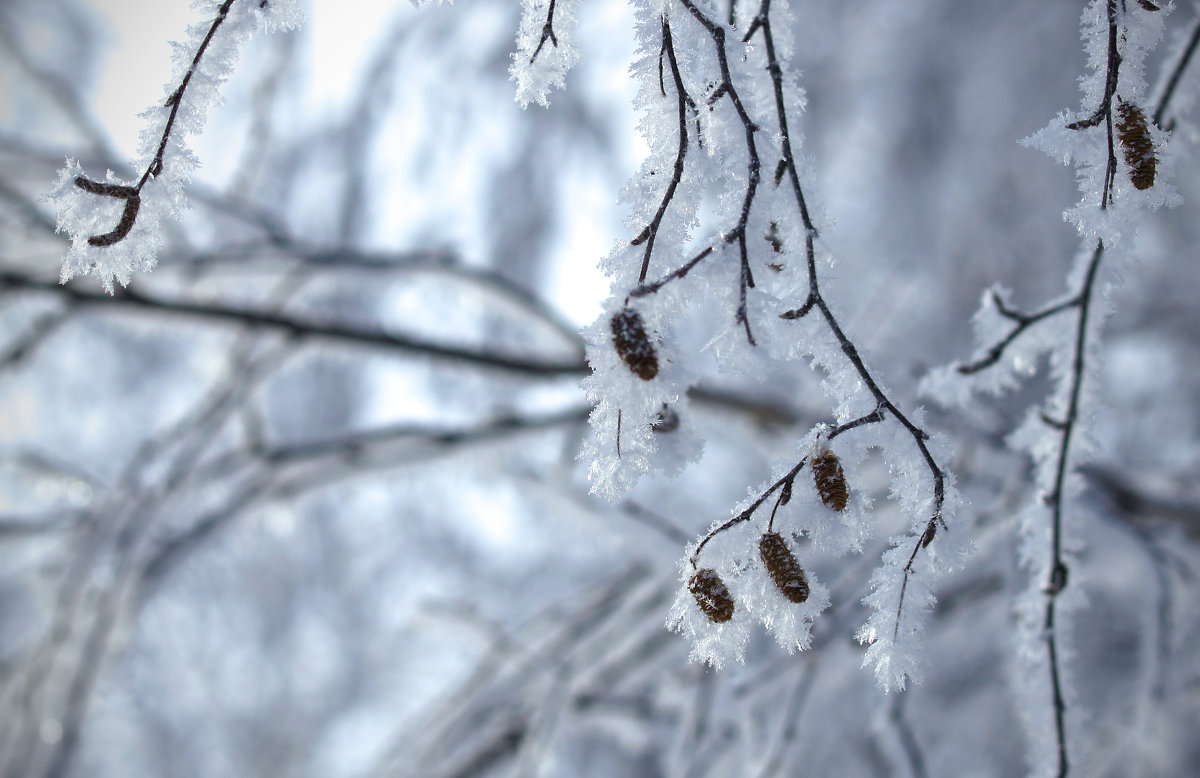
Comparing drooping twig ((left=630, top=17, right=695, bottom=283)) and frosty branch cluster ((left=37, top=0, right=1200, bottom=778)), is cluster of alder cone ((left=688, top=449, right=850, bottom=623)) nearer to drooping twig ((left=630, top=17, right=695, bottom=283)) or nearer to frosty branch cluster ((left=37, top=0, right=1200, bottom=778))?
frosty branch cluster ((left=37, top=0, right=1200, bottom=778))

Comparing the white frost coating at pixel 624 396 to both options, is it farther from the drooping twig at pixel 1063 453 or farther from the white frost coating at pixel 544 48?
the drooping twig at pixel 1063 453

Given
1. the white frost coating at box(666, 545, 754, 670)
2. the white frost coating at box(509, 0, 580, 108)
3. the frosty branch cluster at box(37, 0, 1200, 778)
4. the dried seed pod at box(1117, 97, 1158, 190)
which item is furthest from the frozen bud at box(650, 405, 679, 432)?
the dried seed pod at box(1117, 97, 1158, 190)

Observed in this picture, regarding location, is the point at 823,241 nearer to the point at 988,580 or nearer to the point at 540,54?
the point at 540,54

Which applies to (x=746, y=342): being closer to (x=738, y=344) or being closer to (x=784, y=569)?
(x=738, y=344)

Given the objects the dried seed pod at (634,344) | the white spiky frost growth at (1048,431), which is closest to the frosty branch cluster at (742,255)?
the dried seed pod at (634,344)

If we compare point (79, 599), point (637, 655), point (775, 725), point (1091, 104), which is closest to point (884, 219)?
point (637, 655)

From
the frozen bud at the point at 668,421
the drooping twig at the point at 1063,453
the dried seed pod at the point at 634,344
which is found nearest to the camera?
the dried seed pod at the point at 634,344
